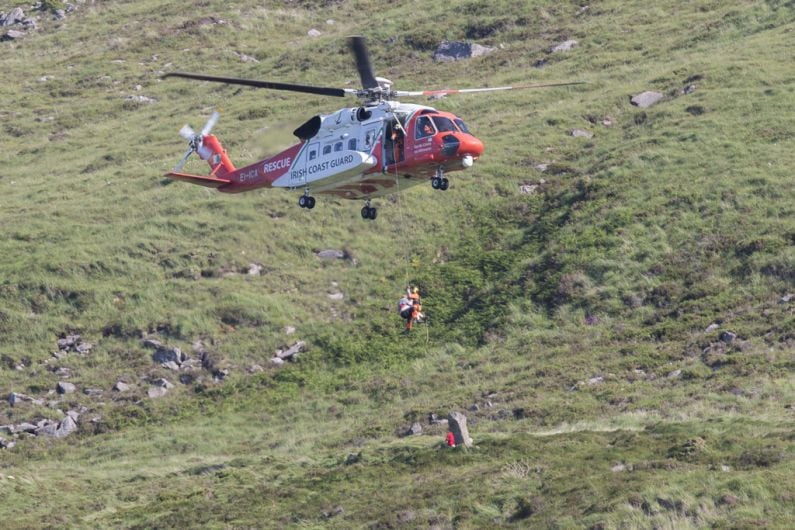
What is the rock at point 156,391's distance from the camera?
41.7 metres

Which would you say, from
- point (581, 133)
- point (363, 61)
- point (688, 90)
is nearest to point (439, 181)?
point (363, 61)

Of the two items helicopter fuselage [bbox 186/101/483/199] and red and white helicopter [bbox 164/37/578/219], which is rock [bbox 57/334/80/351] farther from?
helicopter fuselage [bbox 186/101/483/199]

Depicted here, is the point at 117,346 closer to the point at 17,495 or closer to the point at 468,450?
the point at 17,495

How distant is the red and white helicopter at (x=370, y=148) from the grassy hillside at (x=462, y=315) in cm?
196

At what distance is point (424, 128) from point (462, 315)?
14094mm

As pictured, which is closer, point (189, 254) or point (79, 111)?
A: point (189, 254)

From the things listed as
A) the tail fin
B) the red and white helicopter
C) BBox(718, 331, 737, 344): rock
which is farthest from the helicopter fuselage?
BBox(718, 331, 737, 344): rock

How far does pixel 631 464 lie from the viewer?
2939cm

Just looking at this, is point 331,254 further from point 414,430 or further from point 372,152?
point 372,152

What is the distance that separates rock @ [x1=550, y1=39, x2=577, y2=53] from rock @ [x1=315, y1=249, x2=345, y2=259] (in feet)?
88.9

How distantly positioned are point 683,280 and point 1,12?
72213 millimetres

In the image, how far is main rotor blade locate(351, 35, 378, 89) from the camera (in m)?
30.4

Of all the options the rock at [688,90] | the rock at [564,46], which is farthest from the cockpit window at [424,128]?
the rock at [564,46]

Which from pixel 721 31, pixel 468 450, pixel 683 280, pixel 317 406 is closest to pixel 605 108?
pixel 721 31
